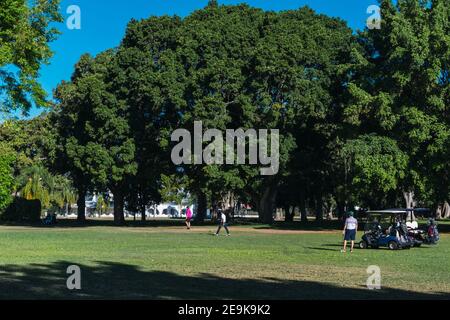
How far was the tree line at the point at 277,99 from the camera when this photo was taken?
42.1 m

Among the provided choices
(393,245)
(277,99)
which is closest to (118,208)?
(277,99)

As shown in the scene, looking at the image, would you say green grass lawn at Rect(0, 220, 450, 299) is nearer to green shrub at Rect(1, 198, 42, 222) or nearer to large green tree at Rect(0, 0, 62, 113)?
large green tree at Rect(0, 0, 62, 113)

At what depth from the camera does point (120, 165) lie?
169ft

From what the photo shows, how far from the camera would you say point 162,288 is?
12.9 m

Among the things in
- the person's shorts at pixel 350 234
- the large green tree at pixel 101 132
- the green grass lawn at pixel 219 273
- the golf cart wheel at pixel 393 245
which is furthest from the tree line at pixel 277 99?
the green grass lawn at pixel 219 273

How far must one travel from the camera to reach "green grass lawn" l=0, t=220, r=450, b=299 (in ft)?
40.6

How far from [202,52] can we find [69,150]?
14.2 metres

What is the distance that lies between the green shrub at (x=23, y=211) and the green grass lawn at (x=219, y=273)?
4348 cm

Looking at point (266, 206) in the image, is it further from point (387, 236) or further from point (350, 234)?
point (350, 234)

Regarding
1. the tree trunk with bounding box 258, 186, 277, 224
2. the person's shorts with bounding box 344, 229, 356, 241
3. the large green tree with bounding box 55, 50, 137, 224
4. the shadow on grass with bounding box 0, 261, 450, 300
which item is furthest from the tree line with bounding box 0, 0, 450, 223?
the shadow on grass with bounding box 0, 261, 450, 300

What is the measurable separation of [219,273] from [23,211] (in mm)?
54947

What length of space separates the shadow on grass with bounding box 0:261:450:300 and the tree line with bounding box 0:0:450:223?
28476 millimetres

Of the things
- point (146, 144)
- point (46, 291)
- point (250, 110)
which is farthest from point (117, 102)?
point (46, 291)
